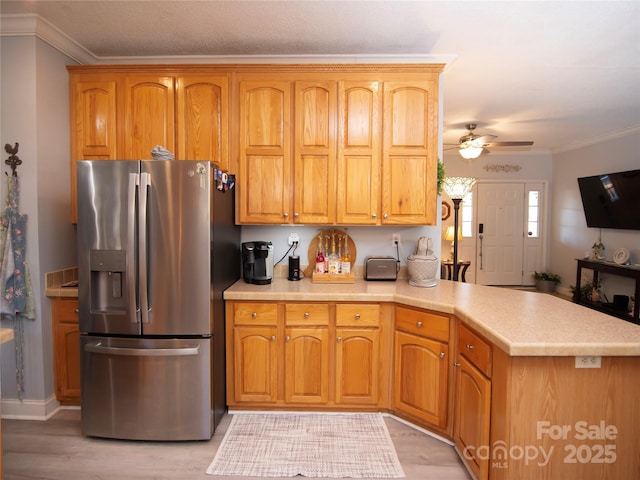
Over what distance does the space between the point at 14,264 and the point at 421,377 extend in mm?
2750

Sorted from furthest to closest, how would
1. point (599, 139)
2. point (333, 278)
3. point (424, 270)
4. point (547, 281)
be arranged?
point (547, 281) < point (599, 139) < point (333, 278) < point (424, 270)

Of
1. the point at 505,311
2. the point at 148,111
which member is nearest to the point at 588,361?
the point at 505,311

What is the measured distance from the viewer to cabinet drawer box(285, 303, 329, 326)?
94.5 inches

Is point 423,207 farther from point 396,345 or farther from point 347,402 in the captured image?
point 347,402

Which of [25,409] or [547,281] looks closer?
[25,409]

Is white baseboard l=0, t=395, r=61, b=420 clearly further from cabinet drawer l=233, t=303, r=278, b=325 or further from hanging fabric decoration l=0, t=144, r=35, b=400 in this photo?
cabinet drawer l=233, t=303, r=278, b=325

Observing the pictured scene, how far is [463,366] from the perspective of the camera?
6.52ft

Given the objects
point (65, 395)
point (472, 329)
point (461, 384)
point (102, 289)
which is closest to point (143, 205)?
point (102, 289)

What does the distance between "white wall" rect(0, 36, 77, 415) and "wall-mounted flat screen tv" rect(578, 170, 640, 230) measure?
6.38 meters

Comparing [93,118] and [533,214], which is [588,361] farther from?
[533,214]

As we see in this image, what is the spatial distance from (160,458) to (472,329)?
192 centimetres

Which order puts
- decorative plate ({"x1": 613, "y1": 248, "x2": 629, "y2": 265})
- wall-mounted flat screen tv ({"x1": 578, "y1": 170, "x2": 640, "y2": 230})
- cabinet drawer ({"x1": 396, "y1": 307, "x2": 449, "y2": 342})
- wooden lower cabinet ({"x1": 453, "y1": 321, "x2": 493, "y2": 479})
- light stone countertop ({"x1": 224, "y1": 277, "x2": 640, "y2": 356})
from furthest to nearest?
decorative plate ({"x1": 613, "y1": 248, "x2": 629, "y2": 265}), wall-mounted flat screen tv ({"x1": 578, "y1": 170, "x2": 640, "y2": 230}), cabinet drawer ({"x1": 396, "y1": 307, "x2": 449, "y2": 342}), wooden lower cabinet ({"x1": 453, "y1": 321, "x2": 493, "y2": 479}), light stone countertop ({"x1": 224, "y1": 277, "x2": 640, "y2": 356})

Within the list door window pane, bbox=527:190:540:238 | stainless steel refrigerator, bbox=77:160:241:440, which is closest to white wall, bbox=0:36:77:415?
stainless steel refrigerator, bbox=77:160:241:440

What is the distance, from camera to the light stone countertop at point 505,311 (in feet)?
4.84
